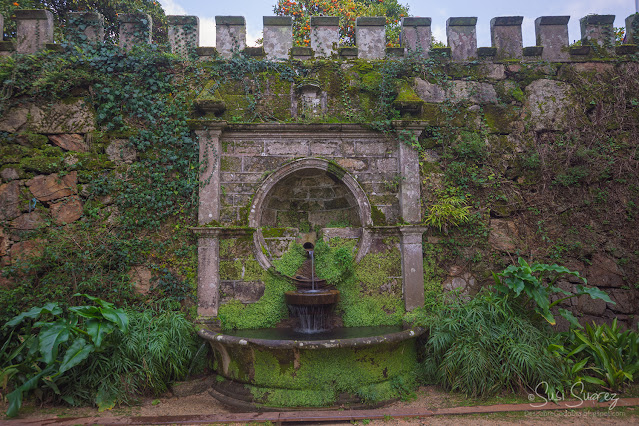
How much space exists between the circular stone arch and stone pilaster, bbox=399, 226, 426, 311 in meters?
0.52

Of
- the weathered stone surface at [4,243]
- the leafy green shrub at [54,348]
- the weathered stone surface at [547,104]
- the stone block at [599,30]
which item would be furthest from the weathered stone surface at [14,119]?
the stone block at [599,30]

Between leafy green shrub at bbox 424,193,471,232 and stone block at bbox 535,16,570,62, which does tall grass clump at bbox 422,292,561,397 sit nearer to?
leafy green shrub at bbox 424,193,471,232

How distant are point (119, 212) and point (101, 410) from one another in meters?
2.43

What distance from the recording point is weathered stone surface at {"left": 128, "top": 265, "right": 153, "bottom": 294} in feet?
16.2

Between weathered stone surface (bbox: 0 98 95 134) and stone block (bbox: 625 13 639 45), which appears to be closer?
weathered stone surface (bbox: 0 98 95 134)

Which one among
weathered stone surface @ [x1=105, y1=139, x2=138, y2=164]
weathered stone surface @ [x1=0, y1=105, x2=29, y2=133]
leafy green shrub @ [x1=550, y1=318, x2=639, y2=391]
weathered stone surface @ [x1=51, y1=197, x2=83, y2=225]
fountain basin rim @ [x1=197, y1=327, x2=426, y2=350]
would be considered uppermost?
weathered stone surface @ [x1=0, y1=105, x2=29, y2=133]

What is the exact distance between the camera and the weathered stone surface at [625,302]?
5109mm

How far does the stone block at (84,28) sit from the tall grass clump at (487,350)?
6.08 meters

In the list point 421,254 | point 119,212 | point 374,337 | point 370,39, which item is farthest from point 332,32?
point 374,337

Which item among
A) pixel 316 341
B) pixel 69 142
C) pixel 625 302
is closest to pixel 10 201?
pixel 69 142

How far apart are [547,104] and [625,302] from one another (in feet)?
10.0

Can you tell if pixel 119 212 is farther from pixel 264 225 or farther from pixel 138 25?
pixel 138 25

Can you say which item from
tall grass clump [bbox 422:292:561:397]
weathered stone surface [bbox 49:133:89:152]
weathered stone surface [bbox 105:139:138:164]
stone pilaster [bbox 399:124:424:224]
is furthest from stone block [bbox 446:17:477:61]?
weathered stone surface [bbox 49:133:89:152]

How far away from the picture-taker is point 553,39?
5770 millimetres
